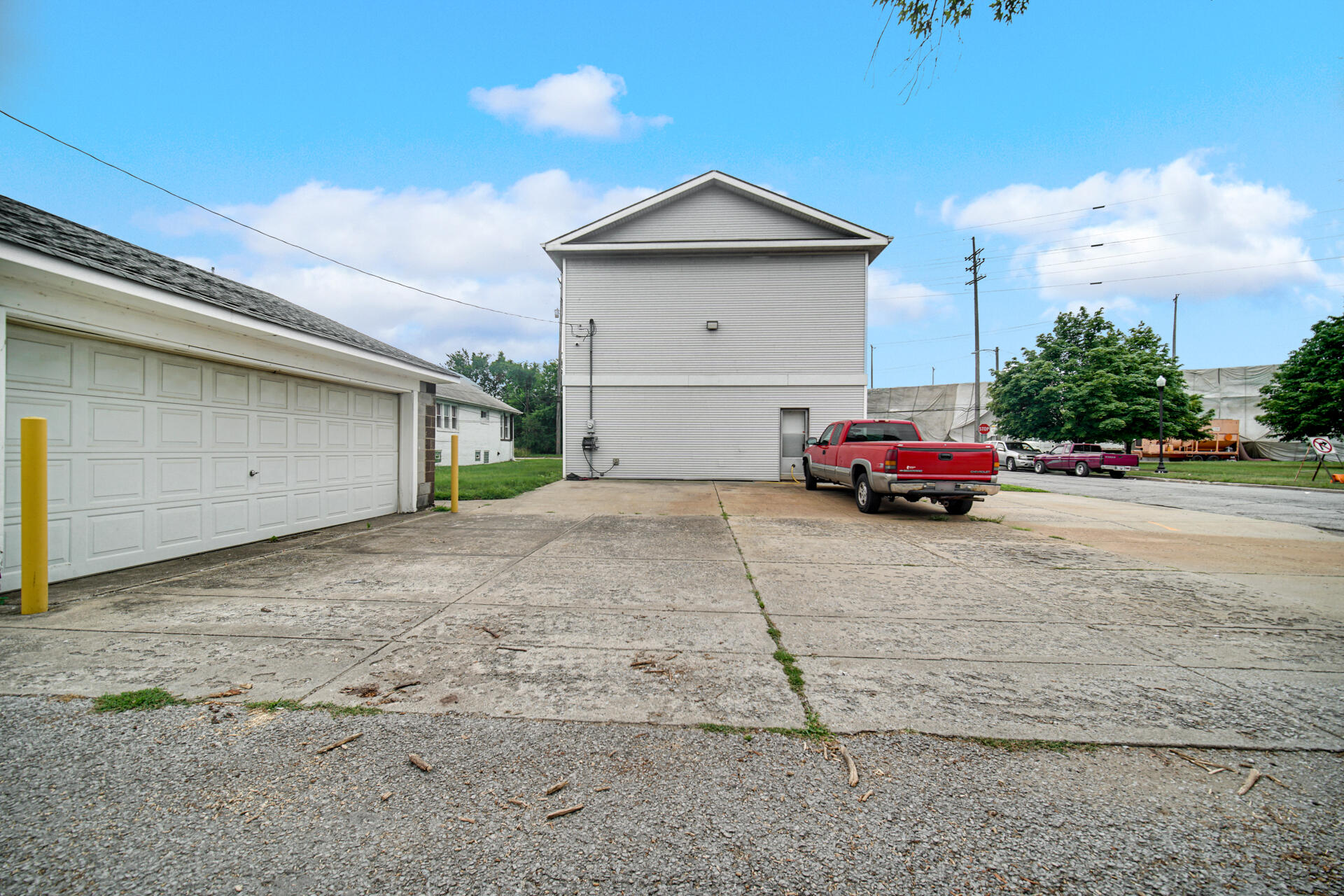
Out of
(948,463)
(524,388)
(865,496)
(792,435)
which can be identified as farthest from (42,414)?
(524,388)

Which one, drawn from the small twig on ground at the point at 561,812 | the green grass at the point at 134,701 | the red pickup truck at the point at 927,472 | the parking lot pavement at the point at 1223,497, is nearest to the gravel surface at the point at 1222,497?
the parking lot pavement at the point at 1223,497

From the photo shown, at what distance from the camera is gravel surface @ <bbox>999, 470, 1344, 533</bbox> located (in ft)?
36.0

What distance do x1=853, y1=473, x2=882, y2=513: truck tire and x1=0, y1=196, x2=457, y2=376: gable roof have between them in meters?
8.47

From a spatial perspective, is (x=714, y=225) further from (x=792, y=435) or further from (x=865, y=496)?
(x=865, y=496)

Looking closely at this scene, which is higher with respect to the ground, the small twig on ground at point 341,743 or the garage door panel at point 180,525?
the garage door panel at point 180,525

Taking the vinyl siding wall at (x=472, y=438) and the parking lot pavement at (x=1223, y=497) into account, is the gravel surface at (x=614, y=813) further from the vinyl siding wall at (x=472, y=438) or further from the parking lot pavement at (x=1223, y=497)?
the vinyl siding wall at (x=472, y=438)

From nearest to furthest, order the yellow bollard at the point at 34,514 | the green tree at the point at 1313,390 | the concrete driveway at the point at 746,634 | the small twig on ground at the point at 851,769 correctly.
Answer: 1. the small twig on ground at the point at 851,769
2. the concrete driveway at the point at 746,634
3. the yellow bollard at the point at 34,514
4. the green tree at the point at 1313,390

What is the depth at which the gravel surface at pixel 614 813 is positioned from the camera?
1788mm

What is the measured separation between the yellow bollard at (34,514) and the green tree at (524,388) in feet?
112

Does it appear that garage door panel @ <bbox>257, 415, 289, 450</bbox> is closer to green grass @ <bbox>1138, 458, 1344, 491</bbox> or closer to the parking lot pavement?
the parking lot pavement

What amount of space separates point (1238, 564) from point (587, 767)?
817 cm

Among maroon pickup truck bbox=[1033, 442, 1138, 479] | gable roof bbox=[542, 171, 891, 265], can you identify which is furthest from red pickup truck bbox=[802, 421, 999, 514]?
maroon pickup truck bbox=[1033, 442, 1138, 479]

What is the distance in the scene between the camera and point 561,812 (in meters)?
2.08

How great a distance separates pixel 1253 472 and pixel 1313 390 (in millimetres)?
4222
